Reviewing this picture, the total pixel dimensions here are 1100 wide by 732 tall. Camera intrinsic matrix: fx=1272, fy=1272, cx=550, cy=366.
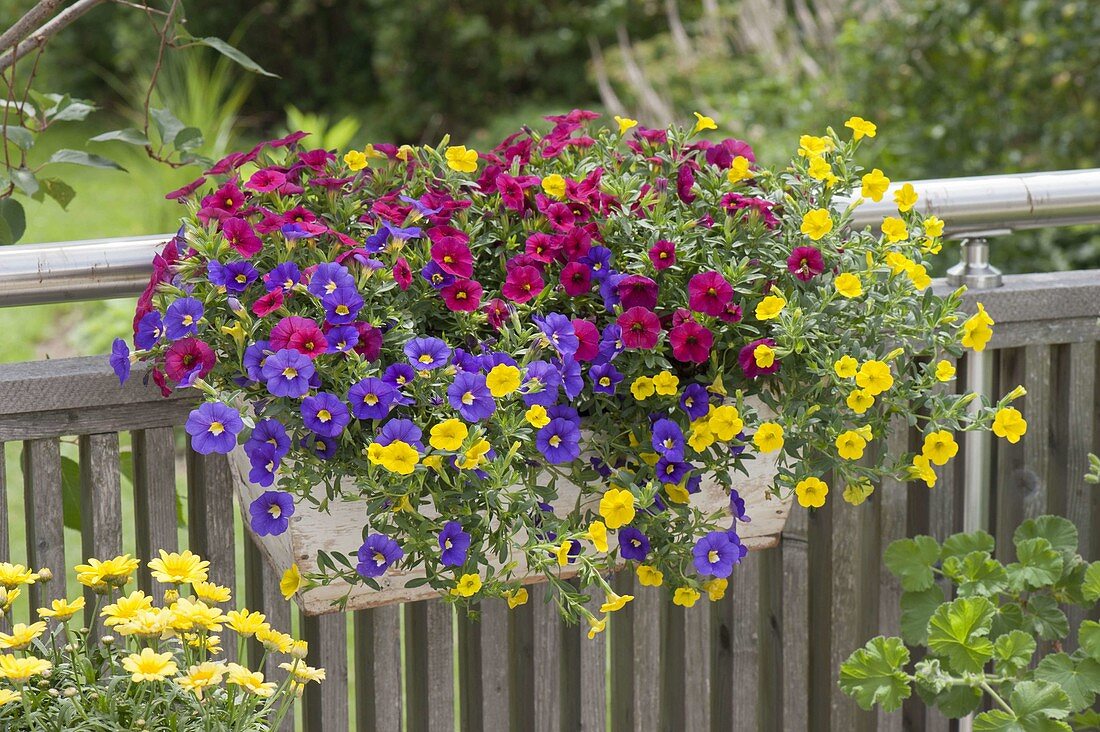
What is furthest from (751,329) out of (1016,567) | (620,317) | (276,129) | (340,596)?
(276,129)

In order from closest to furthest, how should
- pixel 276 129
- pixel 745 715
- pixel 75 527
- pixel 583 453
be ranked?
pixel 583 453
pixel 75 527
pixel 745 715
pixel 276 129

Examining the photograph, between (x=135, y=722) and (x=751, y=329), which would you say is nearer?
(x=135, y=722)

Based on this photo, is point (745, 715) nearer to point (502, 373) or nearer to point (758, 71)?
point (502, 373)

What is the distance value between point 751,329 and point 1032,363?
1.99 feet

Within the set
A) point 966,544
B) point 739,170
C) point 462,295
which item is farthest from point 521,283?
point 966,544

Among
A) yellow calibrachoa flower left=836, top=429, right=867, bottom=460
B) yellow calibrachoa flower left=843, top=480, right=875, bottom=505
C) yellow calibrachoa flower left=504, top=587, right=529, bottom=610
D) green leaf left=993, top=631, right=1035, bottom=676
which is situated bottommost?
green leaf left=993, top=631, right=1035, bottom=676

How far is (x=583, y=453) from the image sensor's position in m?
1.22

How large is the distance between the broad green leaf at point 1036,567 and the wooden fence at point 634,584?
0.42 feet

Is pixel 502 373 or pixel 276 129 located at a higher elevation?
pixel 276 129

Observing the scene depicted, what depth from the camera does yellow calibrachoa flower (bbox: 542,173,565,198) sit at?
1215 millimetres

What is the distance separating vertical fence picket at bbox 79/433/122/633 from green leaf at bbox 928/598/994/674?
909 millimetres

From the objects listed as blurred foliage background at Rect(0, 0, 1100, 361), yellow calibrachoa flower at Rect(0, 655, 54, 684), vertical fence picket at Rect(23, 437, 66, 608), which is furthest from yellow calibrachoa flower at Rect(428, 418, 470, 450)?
blurred foliage background at Rect(0, 0, 1100, 361)

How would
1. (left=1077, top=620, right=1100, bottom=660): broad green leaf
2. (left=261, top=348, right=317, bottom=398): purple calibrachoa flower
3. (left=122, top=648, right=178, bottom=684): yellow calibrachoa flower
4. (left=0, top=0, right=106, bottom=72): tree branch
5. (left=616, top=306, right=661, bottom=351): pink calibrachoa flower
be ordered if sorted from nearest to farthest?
(left=122, top=648, right=178, bottom=684): yellow calibrachoa flower < (left=261, top=348, right=317, bottom=398): purple calibrachoa flower < (left=616, top=306, right=661, bottom=351): pink calibrachoa flower < (left=0, top=0, right=106, bottom=72): tree branch < (left=1077, top=620, right=1100, bottom=660): broad green leaf

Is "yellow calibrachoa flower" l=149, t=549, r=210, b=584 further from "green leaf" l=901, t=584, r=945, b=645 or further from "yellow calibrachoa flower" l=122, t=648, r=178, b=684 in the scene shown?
"green leaf" l=901, t=584, r=945, b=645
